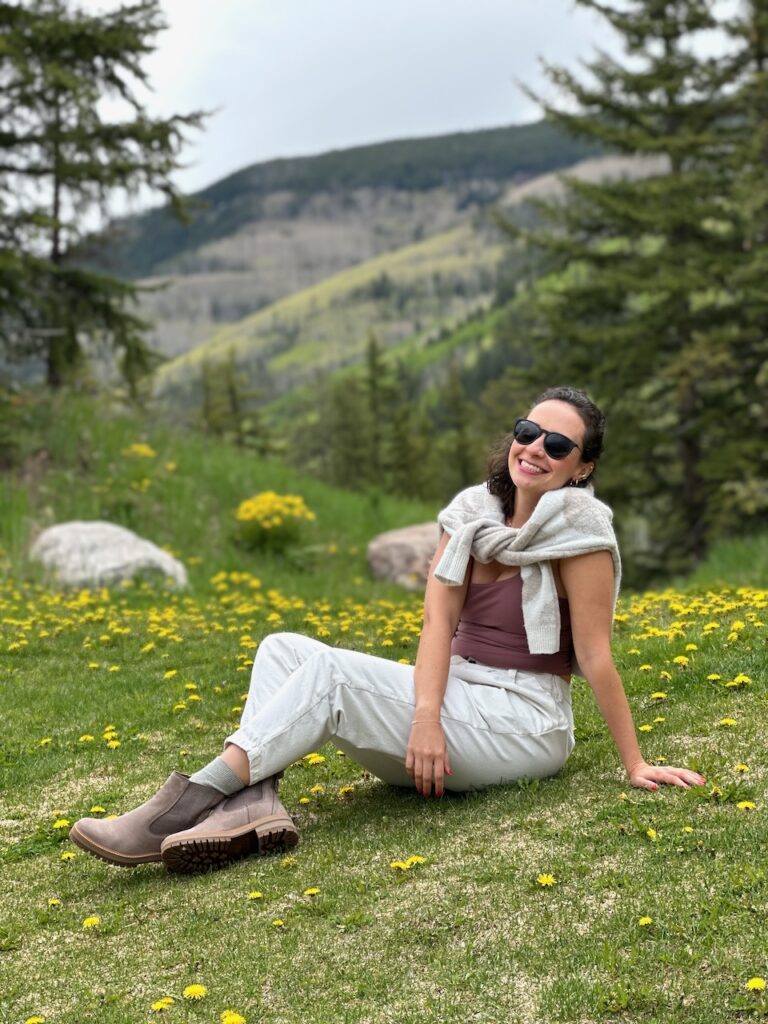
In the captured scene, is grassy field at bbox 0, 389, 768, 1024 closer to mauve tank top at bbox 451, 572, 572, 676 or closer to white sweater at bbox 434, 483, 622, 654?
mauve tank top at bbox 451, 572, 572, 676

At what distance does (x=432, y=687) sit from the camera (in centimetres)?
448

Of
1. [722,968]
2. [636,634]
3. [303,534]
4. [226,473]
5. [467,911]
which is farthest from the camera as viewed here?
[226,473]

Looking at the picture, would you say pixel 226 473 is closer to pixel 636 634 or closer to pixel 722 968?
pixel 636 634

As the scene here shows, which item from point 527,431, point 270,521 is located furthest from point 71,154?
point 527,431

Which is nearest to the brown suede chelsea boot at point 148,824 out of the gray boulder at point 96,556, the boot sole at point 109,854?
the boot sole at point 109,854

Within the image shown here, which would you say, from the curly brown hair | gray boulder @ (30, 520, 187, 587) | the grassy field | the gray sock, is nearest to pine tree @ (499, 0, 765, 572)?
gray boulder @ (30, 520, 187, 587)

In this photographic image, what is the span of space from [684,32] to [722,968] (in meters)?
21.8

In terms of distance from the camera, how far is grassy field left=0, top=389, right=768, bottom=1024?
3.40m

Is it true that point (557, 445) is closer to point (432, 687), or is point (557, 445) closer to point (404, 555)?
point (432, 687)

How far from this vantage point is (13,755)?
6805 mm

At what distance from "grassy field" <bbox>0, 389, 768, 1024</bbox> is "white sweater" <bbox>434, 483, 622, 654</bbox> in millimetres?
845

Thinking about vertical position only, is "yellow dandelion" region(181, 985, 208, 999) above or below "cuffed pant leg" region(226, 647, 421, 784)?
below

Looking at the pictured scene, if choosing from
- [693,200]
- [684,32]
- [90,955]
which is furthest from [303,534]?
[90,955]

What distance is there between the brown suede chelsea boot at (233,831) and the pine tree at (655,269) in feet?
53.9
